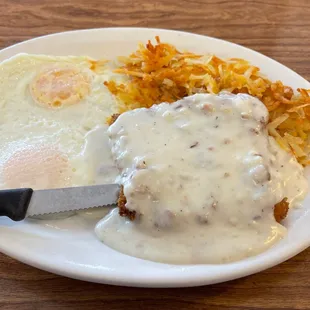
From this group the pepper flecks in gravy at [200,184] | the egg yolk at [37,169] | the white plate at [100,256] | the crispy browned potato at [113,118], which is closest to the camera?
the white plate at [100,256]

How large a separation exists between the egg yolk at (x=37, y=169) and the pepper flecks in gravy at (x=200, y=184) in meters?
0.22

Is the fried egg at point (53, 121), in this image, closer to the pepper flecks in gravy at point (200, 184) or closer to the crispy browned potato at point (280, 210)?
the pepper flecks in gravy at point (200, 184)

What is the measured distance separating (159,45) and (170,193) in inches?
34.7

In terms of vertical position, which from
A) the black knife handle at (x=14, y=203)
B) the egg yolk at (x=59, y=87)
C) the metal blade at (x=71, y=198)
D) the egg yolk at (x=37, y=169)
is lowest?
the egg yolk at (x=37, y=169)

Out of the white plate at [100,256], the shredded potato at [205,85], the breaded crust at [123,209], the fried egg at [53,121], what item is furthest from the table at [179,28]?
the shredded potato at [205,85]

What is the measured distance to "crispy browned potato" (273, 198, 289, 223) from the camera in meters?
1.51

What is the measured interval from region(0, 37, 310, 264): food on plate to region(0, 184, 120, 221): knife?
0.06 metres

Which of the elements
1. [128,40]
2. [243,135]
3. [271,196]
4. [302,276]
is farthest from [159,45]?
[302,276]

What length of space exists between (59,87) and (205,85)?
2.20 feet

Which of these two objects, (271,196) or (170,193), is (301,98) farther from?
(170,193)

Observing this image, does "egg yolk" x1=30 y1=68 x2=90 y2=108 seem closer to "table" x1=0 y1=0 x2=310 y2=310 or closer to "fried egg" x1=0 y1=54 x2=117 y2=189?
"fried egg" x1=0 y1=54 x2=117 y2=189

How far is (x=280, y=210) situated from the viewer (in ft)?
4.98

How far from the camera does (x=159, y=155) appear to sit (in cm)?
160

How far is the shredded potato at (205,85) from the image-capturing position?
1859mm
